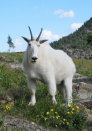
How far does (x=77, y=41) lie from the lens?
73875mm

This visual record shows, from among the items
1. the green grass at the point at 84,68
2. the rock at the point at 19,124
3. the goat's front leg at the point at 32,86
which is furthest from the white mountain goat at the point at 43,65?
the green grass at the point at 84,68

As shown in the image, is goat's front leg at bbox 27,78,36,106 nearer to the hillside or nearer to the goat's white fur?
the goat's white fur

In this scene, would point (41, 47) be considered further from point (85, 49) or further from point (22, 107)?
point (85, 49)

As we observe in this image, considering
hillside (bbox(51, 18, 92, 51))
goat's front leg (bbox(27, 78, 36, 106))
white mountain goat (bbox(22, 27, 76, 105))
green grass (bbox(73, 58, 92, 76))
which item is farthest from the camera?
hillside (bbox(51, 18, 92, 51))

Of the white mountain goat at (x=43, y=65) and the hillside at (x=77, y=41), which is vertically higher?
the hillside at (x=77, y=41)

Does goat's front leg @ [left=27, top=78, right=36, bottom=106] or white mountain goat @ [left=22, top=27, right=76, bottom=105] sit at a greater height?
white mountain goat @ [left=22, top=27, right=76, bottom=105]

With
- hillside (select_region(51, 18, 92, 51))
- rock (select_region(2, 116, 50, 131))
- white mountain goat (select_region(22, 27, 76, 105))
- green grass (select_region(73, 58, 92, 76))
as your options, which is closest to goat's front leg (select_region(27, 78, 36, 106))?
white mountain goat (select_region(22, 27, 76, 105))

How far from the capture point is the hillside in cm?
6744

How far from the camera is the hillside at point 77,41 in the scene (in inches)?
2655

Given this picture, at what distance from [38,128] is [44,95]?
2484mm

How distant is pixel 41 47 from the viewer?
26.5 feet

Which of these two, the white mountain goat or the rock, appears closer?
the rock

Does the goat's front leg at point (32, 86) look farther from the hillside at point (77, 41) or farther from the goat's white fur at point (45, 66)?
the hillside at point (77, 41)

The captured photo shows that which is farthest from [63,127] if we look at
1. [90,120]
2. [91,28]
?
[91,28]
